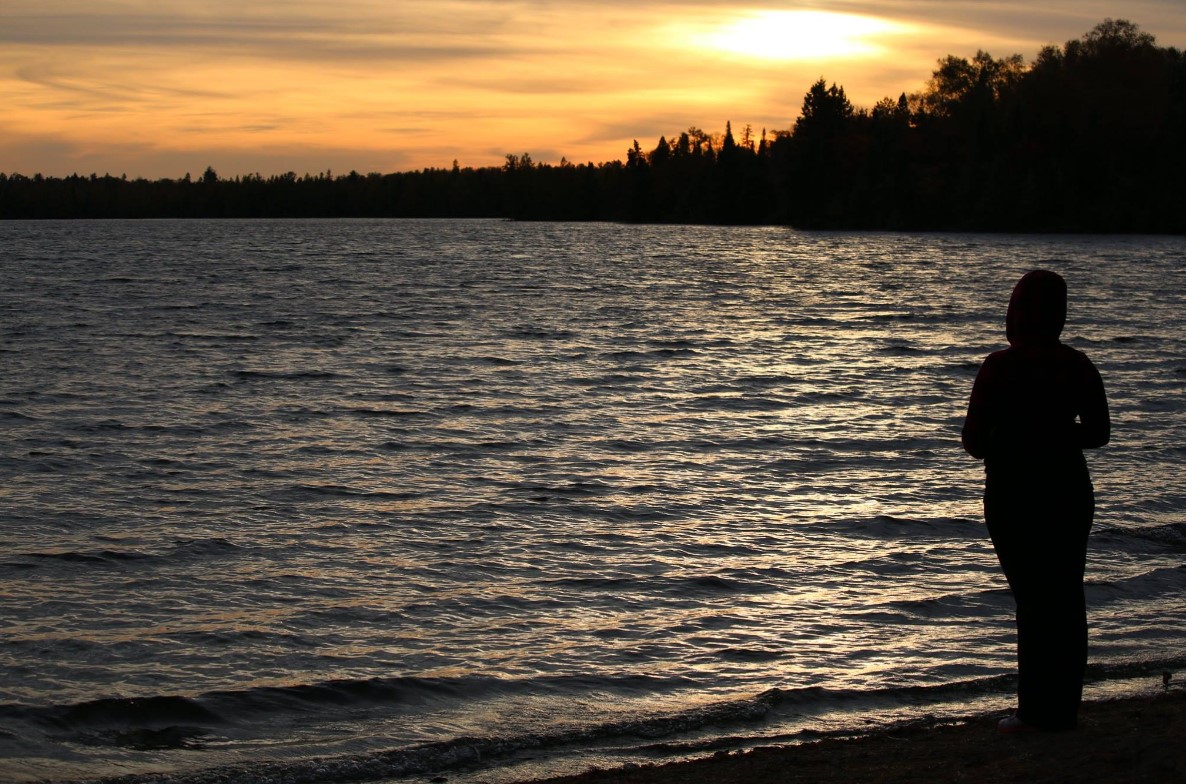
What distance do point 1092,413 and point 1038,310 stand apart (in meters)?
0.62

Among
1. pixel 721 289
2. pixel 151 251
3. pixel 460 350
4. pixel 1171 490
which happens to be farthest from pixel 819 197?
pixel 1171 490

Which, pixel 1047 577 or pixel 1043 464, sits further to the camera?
pixel 1047 577

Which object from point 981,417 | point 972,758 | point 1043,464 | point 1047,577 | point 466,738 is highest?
point 981,417

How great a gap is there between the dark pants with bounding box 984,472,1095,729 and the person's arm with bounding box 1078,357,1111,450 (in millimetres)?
207

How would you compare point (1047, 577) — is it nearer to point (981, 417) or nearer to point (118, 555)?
point (981, 417)

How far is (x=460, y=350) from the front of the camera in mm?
35906

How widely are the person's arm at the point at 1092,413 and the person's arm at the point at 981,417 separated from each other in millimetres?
471

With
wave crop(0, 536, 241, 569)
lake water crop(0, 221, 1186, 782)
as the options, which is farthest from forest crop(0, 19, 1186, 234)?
wave crop(0, 536, 241, 569)

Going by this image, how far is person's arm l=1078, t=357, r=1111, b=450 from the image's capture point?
6.54 metres

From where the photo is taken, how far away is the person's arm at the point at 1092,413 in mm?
6543

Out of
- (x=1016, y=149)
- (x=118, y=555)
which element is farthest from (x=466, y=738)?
(x=1016, y=149)

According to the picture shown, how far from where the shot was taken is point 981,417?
6.64 m

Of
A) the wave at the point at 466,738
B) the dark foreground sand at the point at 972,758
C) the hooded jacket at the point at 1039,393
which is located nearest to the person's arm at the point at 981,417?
the hooded jacket at the point at 1039,393

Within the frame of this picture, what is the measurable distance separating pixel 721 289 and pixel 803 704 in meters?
58.3
